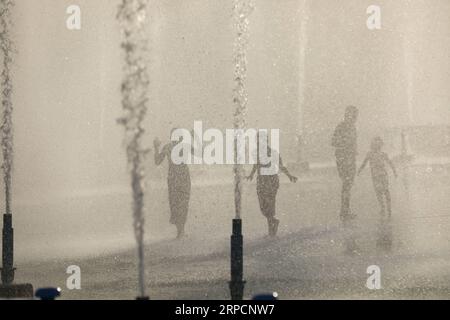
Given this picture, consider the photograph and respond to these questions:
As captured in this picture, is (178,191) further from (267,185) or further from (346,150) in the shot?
(346,150)

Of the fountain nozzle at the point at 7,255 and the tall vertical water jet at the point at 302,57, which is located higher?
the tall vertical water jet at the point at 302,57

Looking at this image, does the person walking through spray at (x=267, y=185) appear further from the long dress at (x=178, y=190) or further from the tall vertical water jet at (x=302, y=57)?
the tall vertical water jet at (x=302, y=57)

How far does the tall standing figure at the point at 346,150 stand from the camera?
21094 millimetres

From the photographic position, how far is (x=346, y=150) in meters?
21.5

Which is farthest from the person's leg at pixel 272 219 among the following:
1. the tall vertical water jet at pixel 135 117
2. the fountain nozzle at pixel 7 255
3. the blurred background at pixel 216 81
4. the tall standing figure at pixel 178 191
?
the blurred background at pixel 216 81

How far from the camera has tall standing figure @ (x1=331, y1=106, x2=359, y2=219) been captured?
69.2 feet

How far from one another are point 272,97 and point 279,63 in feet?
6.22

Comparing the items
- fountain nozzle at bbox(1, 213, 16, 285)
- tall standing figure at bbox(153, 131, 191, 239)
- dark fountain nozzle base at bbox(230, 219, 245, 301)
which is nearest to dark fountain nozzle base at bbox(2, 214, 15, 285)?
fountain nozzle at bbox(1, 213, 16, 285)

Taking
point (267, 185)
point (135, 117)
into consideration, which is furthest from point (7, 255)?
point (267, 185)

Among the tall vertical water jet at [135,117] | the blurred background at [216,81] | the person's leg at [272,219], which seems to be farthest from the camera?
the blurred background at [216,81]

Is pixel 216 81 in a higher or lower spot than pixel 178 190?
higher

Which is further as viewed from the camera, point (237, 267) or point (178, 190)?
point (178, 190)

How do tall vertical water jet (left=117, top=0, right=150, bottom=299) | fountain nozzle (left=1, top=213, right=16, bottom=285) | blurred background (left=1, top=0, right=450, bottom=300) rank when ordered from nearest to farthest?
tall vertical water jet (left=117, top=0, right=150, bottom=299) → fountain nozzle (left=1, top=213, right=16, bottom=285) → blurred background (left=1, top=0, right=450, bottom=300)

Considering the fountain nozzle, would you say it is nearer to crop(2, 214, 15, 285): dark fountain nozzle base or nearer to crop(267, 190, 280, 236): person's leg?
crop(2, 214, 15, 285): dark fountain nozzle base
